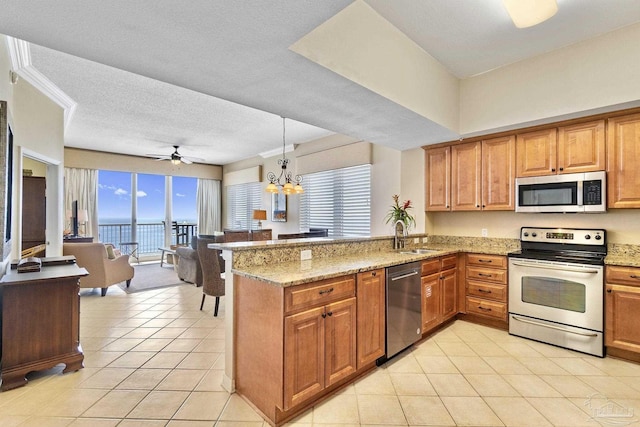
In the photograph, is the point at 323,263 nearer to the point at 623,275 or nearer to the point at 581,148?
the point at 623,275

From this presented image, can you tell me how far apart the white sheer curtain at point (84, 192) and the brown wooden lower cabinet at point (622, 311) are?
9.60m

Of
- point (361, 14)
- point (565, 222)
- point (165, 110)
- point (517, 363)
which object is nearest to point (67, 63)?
point (165, 110)

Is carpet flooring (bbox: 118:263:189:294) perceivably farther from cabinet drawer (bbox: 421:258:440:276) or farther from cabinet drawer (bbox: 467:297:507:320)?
cabinet drawer (bbox: 467:297:507:320)

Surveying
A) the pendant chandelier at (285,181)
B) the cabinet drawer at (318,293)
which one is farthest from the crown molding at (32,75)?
the cabinet drawer at (318,293)

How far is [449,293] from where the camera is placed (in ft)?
11.7

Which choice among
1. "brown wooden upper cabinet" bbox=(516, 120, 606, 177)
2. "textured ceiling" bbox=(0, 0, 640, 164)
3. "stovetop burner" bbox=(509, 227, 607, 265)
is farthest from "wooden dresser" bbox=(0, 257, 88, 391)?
"brown wooden upper cabinet" bbox=(516, 120, 606, 177)

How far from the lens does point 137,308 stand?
422 centimetres

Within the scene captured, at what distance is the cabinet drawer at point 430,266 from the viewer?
3104 millimetres

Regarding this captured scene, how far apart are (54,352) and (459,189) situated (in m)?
4.54

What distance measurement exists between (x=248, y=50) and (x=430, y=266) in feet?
8.70

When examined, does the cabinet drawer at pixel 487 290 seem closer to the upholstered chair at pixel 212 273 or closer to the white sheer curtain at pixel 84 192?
the upholstered chair at pixel 212 273

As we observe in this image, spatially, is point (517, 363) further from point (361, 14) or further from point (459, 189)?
point (361, 14)

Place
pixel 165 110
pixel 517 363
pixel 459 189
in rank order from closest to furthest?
1. pixel 517 363
2. pixel 459 189
3. pixel 165 110

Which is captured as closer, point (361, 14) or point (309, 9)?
point (309, 9)
